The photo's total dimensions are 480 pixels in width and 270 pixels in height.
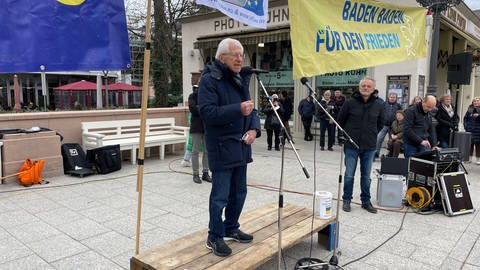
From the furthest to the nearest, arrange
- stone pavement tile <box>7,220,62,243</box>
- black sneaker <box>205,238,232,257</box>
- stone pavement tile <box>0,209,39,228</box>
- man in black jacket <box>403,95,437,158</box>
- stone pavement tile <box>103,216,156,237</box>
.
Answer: man in black jacket <box>403,95,437,158</box>, stone pavement tile <box>0,209,39,228</box>, stone pavement tile <box>103,216,156,237</box>, stone pavement tile <box>7,220,62,243</box>, black sneaker <box>205,238,232,257</box>

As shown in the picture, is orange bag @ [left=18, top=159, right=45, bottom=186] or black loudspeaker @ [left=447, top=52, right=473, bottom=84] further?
black loudspeaker @ [left=447, top=52, right=473, bottom=84]

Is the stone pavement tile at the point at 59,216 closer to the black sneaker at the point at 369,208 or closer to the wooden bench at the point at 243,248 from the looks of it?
the wooden bench at the point at 243,248

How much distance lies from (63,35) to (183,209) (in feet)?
10.7

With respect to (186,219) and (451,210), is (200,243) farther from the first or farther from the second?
(451,210)

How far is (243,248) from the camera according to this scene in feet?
10.3

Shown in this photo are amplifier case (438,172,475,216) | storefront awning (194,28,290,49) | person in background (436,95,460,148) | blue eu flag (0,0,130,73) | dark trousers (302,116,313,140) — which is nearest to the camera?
blue eu flag (0,0,130,73)

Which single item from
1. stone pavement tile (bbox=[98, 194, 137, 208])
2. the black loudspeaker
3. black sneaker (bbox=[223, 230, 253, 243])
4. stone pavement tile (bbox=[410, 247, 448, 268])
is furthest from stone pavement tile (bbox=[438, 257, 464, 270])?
the black loudspeaker

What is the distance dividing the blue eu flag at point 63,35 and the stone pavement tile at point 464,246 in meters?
3.76

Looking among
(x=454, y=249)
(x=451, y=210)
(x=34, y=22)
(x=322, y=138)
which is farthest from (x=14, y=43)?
(x=322, y=138)

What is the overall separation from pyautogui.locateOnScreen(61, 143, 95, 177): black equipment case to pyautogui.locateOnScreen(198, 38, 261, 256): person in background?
4.92 metres

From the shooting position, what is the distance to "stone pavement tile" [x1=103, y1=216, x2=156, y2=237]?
4370 millimetres

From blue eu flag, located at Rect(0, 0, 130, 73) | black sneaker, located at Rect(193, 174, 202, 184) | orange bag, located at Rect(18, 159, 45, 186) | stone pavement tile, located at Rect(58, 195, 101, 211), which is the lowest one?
stone pavement tile, located at Rect(58, 195, 101, 211)

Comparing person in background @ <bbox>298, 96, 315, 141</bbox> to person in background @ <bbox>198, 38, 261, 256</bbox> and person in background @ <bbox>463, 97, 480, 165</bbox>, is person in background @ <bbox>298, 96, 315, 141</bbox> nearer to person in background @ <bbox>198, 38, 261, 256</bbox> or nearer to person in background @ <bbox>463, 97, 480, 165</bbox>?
person in background @ <bbox>463, 97, 480, 165</bbox>

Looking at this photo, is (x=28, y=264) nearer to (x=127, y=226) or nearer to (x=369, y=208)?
(x=127, y=226)
